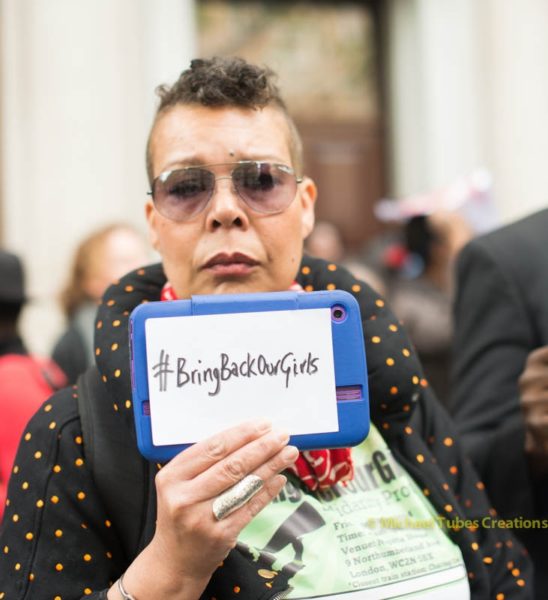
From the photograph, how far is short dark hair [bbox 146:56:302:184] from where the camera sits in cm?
181

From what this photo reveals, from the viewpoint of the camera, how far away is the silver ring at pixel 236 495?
136 cm

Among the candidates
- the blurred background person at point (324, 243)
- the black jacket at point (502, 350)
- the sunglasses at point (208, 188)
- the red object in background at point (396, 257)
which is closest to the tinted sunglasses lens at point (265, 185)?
the sunglasses at point (208, 188)

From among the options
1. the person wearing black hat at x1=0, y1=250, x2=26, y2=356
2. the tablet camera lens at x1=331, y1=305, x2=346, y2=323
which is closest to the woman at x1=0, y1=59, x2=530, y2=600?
the tablet camera lens at x1=331, y1=305, x2=346, y2=323

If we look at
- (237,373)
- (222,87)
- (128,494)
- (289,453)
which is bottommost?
(128,494)

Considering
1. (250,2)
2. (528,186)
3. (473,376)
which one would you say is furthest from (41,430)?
(250,2)

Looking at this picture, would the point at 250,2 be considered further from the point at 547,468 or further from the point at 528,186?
the point at 547,468

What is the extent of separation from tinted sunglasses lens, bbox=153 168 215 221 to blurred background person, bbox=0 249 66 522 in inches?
40.9

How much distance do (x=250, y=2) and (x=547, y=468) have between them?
22.1 feet

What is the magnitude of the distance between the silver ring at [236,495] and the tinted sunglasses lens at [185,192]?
62cm

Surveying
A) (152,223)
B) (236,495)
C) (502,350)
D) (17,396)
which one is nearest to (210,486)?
(236,495)

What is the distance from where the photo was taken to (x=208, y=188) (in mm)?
1760

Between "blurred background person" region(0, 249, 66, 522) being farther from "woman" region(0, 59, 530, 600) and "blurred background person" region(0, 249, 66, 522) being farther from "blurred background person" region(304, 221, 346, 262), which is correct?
"blurred background person" region(304, 221, 346, 262)

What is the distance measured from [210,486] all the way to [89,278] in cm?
355

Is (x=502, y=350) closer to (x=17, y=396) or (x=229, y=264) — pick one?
(x=229, y=264)
